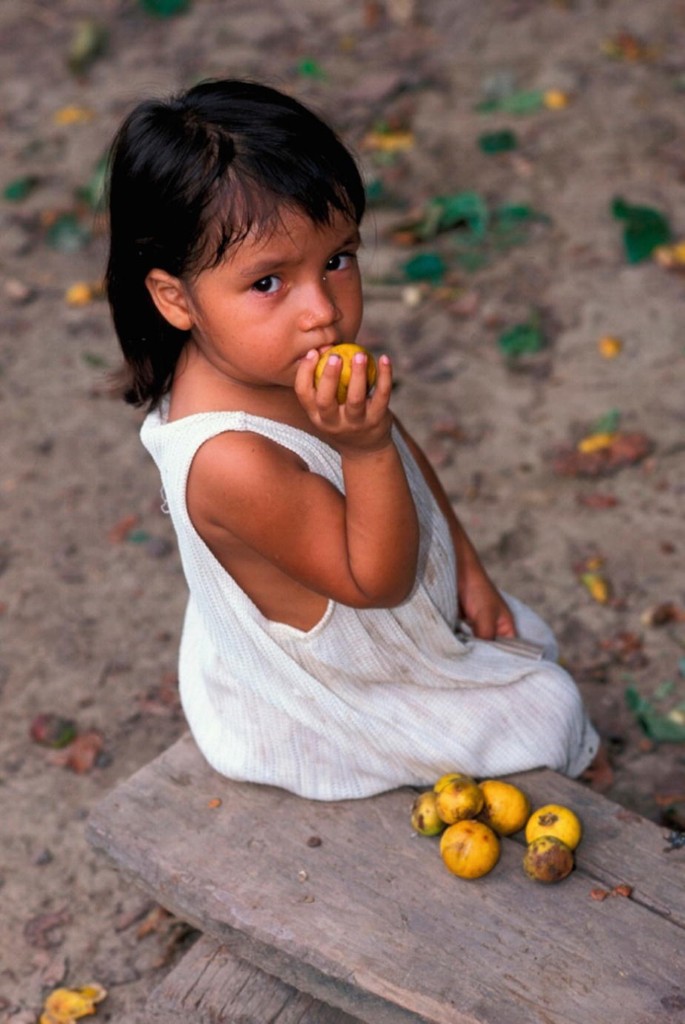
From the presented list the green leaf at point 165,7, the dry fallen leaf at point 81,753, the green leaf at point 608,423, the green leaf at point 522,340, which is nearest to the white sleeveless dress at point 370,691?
the dry fallen leaf at point 81,753

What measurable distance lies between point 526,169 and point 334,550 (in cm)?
371

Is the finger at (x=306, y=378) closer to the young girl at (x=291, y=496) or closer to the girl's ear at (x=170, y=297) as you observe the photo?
the young girl at (x=291, y=496)

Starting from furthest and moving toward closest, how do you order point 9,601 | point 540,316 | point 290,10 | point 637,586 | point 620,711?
point 290,10 → point 540,316 → point 9,601 → point 637,586 → point 620,711

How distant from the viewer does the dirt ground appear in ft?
10.5

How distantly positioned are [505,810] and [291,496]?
2.40 feet

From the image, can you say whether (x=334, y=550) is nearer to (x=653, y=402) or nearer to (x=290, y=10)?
(x=653, y=402)

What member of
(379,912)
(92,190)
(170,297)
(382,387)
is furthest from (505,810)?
(92,190)

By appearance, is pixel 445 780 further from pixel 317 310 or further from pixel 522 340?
pixel 522 340

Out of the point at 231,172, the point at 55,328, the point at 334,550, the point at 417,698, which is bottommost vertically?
the point at 55,328

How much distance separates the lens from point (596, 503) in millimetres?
3873

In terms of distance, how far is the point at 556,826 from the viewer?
89.7 inches

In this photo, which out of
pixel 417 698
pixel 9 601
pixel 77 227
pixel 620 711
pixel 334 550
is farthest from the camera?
pixel 77 227

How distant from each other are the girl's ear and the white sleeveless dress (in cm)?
22

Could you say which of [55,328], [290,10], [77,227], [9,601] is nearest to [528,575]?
[9,601]
